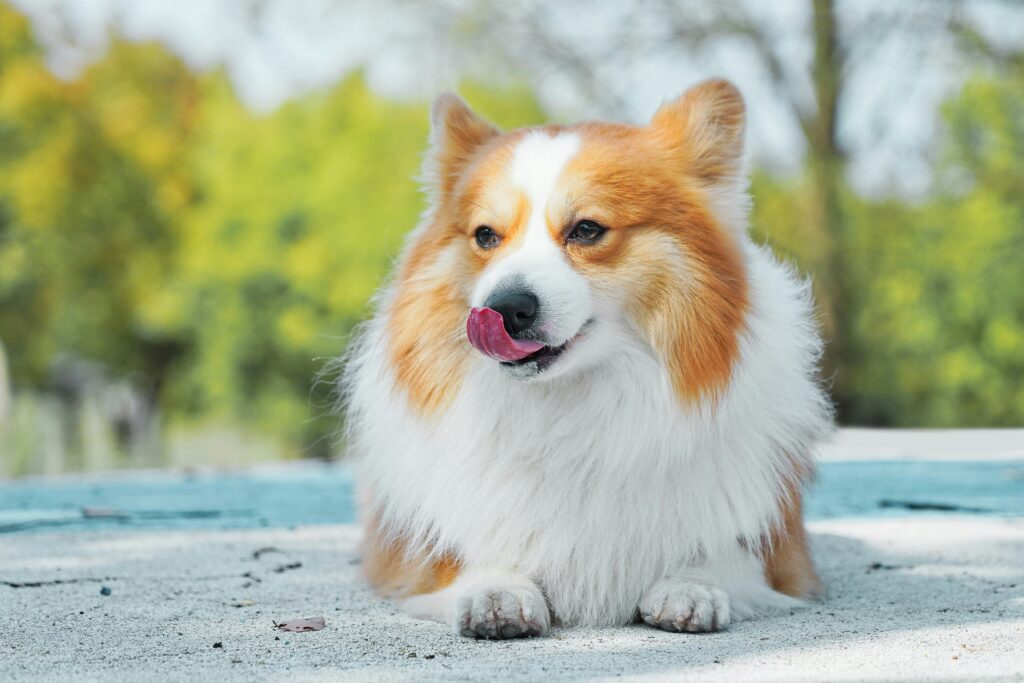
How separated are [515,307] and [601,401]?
45cm

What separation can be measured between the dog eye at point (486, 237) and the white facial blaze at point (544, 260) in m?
0.11

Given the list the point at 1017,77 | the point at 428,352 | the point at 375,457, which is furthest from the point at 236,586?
the point at 1017,77

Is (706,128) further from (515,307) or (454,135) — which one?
(515,307)

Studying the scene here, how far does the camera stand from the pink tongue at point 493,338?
8.95ft

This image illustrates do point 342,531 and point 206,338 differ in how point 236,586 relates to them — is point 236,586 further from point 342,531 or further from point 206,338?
point 206,338

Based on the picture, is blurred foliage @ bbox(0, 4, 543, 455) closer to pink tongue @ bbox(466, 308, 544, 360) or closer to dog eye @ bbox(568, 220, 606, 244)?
dog eye @ bbox(568, 220, 606, 244)

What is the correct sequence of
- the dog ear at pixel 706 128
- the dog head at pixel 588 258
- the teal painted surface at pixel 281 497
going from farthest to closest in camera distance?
the teal painted surface at pixel 281 497, the dog ear at pixel 706 128, the dog head at pixel 588 258

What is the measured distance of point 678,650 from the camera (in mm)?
2520

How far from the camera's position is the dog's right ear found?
3.48 meters

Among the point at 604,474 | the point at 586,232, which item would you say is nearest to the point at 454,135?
the point at 586,232

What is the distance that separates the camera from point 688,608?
108 inches

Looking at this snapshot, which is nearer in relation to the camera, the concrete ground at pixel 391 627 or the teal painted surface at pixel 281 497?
the concrete ground at pixel 391 627

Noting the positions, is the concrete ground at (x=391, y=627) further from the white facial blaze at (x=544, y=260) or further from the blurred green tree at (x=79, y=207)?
the blurred green tree at (x=79, y=207)

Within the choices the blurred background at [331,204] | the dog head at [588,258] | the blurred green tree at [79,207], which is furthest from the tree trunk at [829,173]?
the blurred green tree at [79,207]
